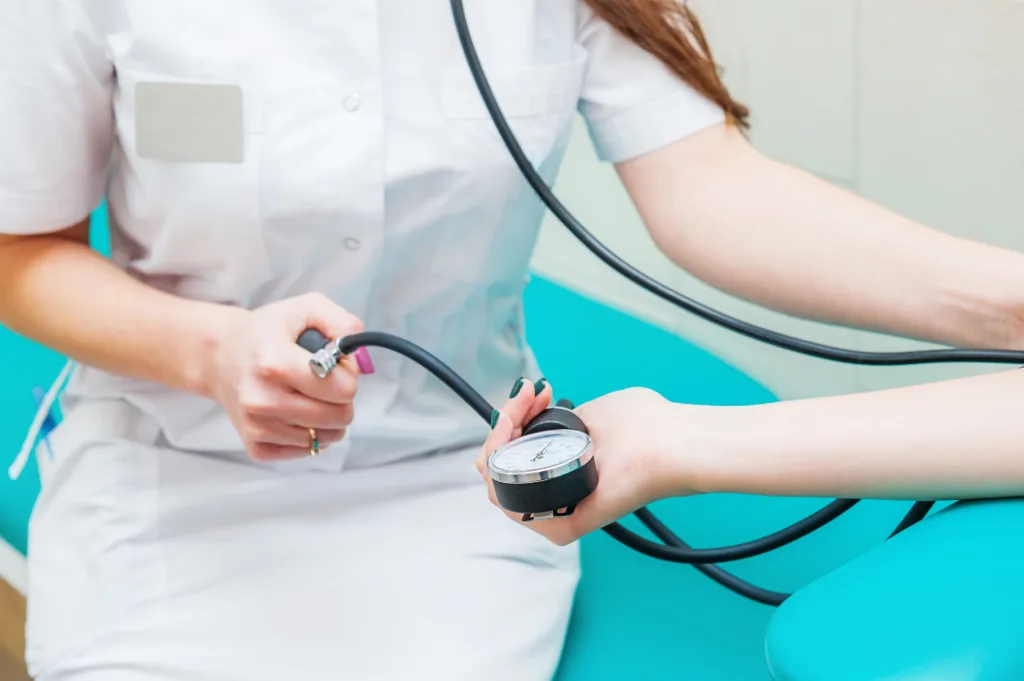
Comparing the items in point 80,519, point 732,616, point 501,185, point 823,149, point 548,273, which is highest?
point 501,185

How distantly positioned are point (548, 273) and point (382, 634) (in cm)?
122

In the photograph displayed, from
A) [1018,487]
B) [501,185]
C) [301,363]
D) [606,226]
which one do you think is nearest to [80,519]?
[301,363]

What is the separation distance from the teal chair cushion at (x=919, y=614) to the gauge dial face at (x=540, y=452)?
5.5 inches

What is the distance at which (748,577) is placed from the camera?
0.86 metres

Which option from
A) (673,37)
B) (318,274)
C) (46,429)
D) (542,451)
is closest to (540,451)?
(542,451)

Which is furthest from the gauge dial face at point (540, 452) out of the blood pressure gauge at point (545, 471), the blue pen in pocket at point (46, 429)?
the blue pen in pocket at point (46, 429)

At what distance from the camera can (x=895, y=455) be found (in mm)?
580

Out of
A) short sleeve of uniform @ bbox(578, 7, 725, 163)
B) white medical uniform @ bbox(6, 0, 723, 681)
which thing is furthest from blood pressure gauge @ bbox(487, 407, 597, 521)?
short sleeve of uniform @ bbox(578, 7, 725, 163)

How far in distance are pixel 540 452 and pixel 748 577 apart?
15.0 inches

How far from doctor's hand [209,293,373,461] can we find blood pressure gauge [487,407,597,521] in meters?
0.13

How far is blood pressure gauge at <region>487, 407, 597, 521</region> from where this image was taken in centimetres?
54

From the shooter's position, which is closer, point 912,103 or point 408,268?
point 408,268

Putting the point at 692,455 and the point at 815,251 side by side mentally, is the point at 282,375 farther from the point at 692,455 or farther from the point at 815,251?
the point at 815,251

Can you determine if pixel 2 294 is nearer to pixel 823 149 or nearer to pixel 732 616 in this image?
pixel 732 616
